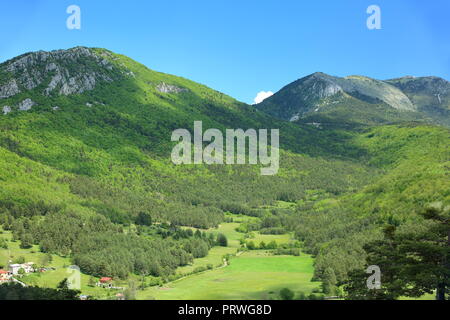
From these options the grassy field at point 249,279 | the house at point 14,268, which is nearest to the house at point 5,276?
the house at point 14,268

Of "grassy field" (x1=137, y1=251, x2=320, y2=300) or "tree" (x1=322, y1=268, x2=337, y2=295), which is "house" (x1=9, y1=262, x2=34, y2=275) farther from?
"tree" (x1=322, y1=268, x2=337, y2=295)

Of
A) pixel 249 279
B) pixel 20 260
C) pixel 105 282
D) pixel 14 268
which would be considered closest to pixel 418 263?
pixel 249 279

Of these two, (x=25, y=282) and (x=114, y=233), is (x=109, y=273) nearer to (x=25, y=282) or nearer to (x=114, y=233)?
(x=25, y=282)

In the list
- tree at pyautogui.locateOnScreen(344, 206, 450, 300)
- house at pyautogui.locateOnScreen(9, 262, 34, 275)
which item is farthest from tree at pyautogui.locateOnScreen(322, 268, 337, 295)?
house at pyautogui.locateOnScreen(9, 262, 34, 275)

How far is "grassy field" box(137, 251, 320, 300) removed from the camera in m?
103

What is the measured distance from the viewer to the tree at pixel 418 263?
5378cm

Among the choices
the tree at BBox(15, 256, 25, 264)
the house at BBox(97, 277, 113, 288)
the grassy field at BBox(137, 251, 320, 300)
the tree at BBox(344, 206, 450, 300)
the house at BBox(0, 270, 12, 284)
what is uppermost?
the tree at BBox(344, 206, 450, 300)

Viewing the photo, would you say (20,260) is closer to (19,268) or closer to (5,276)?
(19,268)

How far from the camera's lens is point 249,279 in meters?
121

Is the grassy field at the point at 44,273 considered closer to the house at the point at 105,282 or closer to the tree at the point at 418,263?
the house at the point at 105,282

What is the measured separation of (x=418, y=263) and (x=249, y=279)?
234ft

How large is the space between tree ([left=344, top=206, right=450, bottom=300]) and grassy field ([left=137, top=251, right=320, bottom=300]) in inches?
1450
